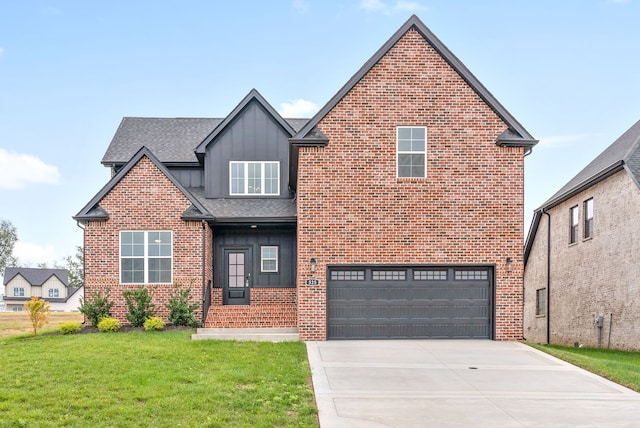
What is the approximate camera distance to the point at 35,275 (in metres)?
73.9

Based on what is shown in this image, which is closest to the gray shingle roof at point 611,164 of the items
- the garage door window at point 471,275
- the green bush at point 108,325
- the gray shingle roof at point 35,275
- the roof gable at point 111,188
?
the garage door window at point 471,275

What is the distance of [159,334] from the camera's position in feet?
53.3

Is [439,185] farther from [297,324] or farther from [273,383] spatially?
[273,383]

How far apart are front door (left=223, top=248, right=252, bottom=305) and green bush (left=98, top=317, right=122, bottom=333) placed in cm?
379

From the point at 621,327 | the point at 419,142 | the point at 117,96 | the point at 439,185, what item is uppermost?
the point at 117,96

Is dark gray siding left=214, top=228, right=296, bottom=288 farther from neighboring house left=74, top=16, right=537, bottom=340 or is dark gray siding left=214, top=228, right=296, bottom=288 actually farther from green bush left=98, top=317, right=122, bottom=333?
green bush left=98, top=317, right=122, bottom=333

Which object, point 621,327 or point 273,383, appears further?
point 621,327

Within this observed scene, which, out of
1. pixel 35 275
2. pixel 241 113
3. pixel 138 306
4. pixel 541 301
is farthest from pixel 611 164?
pixel 35 275

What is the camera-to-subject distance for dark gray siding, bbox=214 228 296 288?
19.8 m

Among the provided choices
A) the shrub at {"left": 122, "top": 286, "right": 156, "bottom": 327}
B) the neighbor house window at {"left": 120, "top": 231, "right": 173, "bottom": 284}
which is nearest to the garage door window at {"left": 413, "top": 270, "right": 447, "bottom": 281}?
the neighbor house window at {"left": 120, "top": 231, "right": 173, "bottom": 284}

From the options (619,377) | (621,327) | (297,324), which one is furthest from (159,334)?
(621,327)

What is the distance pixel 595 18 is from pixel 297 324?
12.4 metres

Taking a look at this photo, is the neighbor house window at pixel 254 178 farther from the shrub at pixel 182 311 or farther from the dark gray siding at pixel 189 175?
the shrub at pixel 182 311

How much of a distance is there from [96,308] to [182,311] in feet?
8.31
